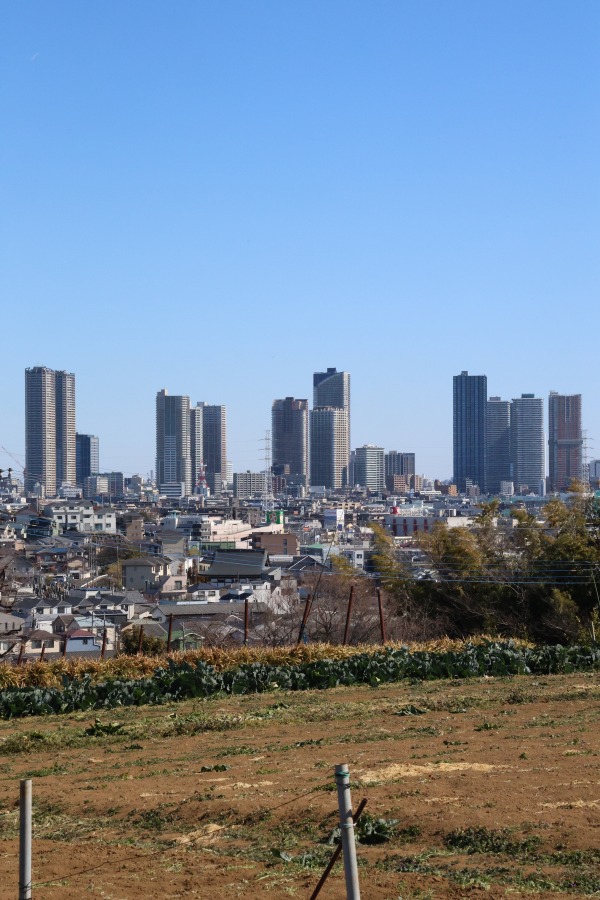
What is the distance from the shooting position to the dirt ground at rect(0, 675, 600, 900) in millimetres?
6895

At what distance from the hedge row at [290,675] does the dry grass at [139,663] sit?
0.59m

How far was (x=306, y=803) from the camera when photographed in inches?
333

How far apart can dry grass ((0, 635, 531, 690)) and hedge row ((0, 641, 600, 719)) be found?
59 cm

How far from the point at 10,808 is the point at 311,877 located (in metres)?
3.83

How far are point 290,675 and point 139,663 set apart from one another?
3.43 meters

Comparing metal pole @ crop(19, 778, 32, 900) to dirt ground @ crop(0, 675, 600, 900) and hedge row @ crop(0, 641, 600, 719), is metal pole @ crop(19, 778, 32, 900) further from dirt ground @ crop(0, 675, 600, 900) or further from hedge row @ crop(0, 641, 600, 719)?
hedge row @ crop(0, 641, 600, 719)

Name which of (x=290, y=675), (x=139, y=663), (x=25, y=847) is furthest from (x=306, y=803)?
(x=139, y=663)

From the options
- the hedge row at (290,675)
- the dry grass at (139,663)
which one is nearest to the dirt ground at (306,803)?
the hedge row at (290,675)

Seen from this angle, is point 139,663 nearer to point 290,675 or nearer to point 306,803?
point 290,675

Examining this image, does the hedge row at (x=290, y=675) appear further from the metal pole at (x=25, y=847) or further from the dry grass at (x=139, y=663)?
the metal pole at (x=25, y=847)

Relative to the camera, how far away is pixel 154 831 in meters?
8.31

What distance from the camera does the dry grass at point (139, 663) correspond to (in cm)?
1961

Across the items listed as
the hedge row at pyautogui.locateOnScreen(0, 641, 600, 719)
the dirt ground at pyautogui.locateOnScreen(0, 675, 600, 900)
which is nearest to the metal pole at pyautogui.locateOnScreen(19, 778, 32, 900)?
the dirt ground at pyautogui.locateOnScreen(0, 675, 600, 900)

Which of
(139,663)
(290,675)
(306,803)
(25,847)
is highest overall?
(25,847)
